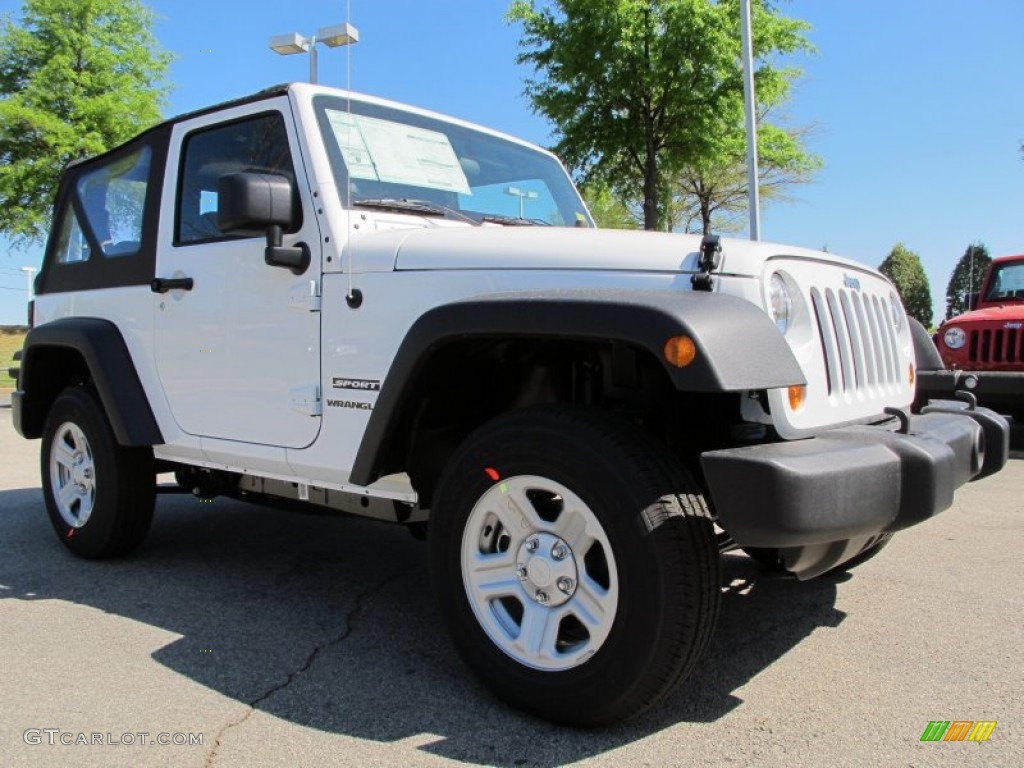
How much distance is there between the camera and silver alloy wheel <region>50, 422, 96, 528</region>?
4.28 m

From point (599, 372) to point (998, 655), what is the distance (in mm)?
1786

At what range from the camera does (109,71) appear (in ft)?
61.9

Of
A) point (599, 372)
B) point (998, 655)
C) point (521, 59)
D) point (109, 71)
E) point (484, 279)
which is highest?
point (109, 71)

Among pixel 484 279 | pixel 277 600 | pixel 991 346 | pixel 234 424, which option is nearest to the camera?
pixel 484 279

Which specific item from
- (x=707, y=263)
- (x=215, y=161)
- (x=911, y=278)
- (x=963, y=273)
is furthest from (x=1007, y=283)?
(x=963, y=273)

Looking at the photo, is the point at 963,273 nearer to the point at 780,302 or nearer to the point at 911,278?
the point at 911,278

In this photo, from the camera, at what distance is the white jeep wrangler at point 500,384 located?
7.31 feet

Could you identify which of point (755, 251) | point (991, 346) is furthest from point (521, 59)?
point (755, 251)

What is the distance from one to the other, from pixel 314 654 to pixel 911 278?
50.2 metres

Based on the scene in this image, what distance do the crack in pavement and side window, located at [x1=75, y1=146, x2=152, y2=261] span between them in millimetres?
1982

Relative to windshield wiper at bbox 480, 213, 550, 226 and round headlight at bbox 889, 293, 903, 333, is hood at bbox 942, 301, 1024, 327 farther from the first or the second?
windshield wiper at bbox 480, 213, 550, 226

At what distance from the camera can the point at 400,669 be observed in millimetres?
2918

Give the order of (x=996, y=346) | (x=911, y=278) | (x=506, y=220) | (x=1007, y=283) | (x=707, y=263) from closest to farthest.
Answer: (x=707, y=263), (x=506, y=220), (x=996, y=346), (x=1007, y=283), (x=911, y=278)

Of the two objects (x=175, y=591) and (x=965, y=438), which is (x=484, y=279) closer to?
(x=965, y=438)
